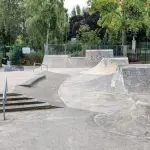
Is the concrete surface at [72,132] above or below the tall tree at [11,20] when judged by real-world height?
below

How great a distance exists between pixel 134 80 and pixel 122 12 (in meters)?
23.3

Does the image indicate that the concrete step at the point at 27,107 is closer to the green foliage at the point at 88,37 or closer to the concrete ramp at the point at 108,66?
the concrete ramp at the point at 108,66

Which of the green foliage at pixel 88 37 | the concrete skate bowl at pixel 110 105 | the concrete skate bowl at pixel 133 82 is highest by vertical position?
the green foliage at pixel 88 37

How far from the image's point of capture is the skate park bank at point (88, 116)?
9125mm

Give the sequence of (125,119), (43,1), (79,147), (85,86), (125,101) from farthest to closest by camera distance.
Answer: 1. (43,1)
2. (85,86)
3. (125,101)
4. (125,119)
5. (79,147)

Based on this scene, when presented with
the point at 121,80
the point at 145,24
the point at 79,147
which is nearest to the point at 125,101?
the point at 121,80

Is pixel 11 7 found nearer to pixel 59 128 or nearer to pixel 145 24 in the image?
pixel 145 24

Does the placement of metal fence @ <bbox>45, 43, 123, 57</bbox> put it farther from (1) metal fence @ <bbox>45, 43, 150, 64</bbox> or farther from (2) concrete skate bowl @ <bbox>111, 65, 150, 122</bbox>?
(2) concrete skate bowl @ <bbox>111, 65, 150, 122</bbox>

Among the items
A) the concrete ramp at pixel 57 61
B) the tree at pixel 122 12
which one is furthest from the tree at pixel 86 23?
the concrete ramp at pixel 57 61

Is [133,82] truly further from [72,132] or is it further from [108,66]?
[108,66]

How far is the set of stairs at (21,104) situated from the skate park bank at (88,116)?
0.41m

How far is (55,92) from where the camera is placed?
55.5 feet

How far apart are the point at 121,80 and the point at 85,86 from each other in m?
2.39

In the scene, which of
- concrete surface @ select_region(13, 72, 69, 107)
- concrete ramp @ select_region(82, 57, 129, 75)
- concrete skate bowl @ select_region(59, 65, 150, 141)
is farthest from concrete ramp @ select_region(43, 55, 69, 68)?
concrete surface @ select_region(13, 72, 69, 107)
